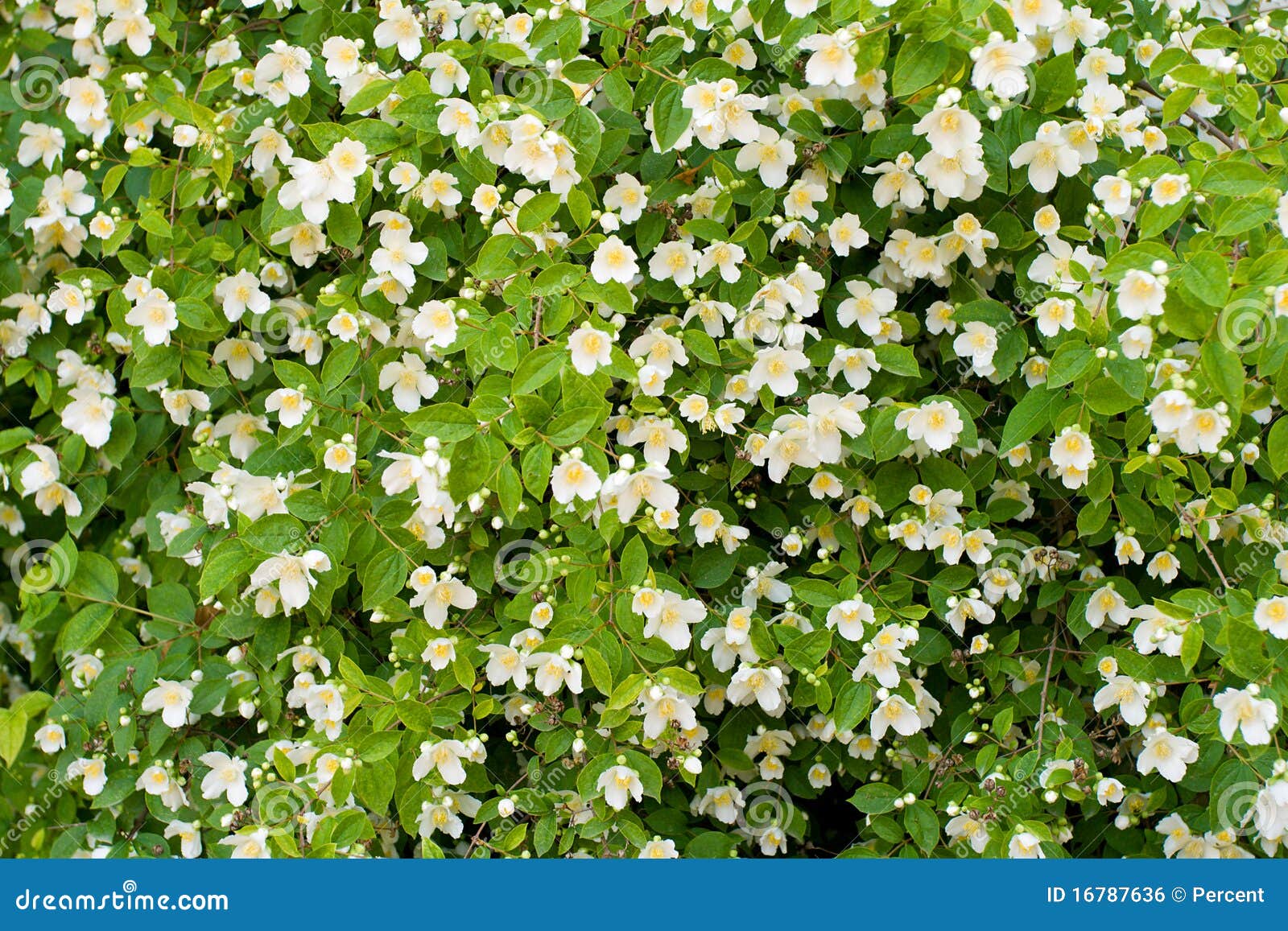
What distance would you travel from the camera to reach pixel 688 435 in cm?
211

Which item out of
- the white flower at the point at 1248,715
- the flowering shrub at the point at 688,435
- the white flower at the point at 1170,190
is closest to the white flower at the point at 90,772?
the flowering shrub at the point at 688,435

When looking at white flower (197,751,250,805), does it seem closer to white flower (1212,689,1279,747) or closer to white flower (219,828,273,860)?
white flower (219,828,273,860)

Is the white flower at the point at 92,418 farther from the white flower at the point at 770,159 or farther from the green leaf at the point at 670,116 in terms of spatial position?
the white flower at the point at 770,159

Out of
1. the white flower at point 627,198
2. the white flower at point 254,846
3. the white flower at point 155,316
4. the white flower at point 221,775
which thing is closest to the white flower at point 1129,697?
the white flower at point 627,198

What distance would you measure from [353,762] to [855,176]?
146cm

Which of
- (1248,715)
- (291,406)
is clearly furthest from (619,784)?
(1248,715)

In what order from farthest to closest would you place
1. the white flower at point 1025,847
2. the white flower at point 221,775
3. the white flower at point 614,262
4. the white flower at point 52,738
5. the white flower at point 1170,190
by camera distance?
the white flower at point 52,738, the white flower at point 221,775, the white flower at point 614,262, the white flower at point 1025,847, the white flower at point 1170,190

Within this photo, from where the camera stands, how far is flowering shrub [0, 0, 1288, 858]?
1805 millimetres

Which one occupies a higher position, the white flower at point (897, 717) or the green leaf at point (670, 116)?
the green leaf at point (670, 116)

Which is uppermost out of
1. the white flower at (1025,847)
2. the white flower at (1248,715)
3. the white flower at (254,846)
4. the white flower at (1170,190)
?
the white flower at (1170,190)

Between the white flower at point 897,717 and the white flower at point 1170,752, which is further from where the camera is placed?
the white flower at point 897,717

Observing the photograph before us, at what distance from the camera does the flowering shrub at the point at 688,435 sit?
180 centimetres

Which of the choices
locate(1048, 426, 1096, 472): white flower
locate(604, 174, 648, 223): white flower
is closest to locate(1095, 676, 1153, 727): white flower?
locate(1048, 426, 1096, 472): white flower

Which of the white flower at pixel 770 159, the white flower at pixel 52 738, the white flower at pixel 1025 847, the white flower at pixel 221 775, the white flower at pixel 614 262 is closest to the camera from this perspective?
the white flower at pixel 1025 847
